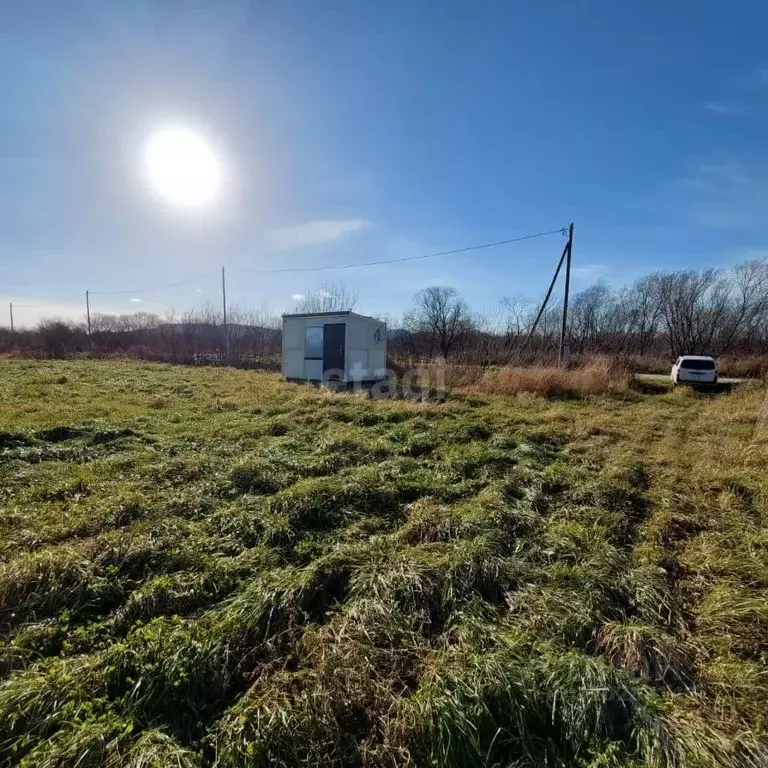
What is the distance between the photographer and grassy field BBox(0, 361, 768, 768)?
149 centimetres

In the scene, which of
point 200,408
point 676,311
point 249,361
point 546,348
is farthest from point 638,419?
point 676,311

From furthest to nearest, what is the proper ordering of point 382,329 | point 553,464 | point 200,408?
point 382,329
point 200,408
point 553,464

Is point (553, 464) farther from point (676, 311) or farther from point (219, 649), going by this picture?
point (676, 311)

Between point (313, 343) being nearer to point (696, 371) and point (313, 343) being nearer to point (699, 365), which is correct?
point (696, 371)

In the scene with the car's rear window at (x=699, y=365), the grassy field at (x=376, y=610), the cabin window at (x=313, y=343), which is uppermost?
the cabin window at (x=313, y=343)

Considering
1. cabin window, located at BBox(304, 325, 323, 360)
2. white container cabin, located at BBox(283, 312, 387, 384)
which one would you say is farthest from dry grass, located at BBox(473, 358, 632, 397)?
cabin window, located at BBox(304, 325, 323, 360)

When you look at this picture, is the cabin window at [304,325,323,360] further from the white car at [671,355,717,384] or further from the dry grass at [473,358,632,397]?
the white car at [671,355,717,384]

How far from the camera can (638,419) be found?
748 centimetres

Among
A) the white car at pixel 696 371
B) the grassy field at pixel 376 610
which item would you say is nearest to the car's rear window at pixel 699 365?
the white car at pixel 696 371

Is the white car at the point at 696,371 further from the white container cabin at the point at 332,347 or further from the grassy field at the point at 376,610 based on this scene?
the white container cabin at the point at 332,347

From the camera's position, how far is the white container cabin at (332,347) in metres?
10.8

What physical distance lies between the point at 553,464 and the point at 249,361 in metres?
18.4

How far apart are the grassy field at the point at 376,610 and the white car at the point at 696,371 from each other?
29.6ft

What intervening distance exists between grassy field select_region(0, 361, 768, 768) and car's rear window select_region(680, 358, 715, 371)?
361 inches
